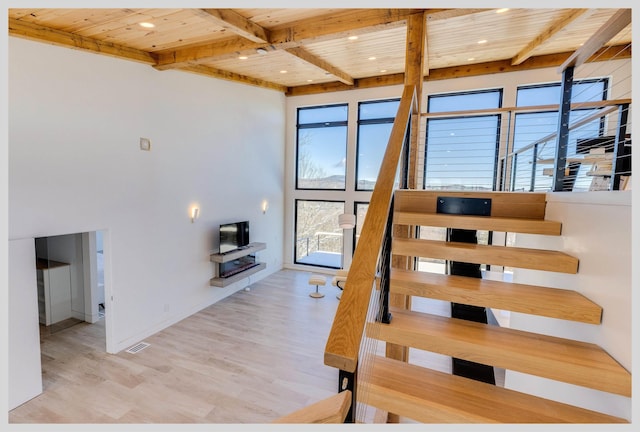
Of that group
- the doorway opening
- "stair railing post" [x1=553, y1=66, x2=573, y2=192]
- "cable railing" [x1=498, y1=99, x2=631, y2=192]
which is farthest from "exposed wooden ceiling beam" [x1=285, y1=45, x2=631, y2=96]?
the doorway opening

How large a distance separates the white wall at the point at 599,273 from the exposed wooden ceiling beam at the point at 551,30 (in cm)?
312

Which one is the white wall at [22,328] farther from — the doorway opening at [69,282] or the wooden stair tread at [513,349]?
the wooden stair tread at [513,349]

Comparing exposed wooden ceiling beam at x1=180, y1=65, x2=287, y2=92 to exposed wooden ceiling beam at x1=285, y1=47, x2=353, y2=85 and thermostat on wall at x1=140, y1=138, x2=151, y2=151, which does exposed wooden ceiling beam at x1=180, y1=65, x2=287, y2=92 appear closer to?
thermostat on wall at x1=140, y1=138, x2=151, y2=151

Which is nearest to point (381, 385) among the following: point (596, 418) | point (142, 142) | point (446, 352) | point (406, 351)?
point (446, 352)

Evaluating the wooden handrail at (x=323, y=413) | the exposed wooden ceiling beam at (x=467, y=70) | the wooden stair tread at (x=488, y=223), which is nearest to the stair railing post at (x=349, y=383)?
the wooden handrail at (x=323, y=413)

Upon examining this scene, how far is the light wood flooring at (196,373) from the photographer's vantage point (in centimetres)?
339

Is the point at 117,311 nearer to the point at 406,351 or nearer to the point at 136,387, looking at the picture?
the point at 136,387

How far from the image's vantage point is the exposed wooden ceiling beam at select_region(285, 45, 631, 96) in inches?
221

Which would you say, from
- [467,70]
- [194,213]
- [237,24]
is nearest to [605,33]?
[237,24]

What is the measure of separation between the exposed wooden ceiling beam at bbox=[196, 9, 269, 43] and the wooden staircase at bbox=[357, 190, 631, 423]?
9.49ft

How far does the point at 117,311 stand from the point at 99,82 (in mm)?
3120

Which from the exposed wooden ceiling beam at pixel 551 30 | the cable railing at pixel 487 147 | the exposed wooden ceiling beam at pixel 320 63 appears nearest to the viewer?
the exposed wooden ceiling beam at pixel 551 30

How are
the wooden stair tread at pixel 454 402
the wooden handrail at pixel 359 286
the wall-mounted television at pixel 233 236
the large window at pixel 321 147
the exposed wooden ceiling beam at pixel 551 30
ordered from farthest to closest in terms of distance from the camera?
the large window at pixel 321 147 → the wall-mounted television at pixel 233 236 → the exposed wooden ceiling beam at pixel 551 30 → the wooden stair tread at pixel 454 402 → the wooden handrail at pixel 359 286

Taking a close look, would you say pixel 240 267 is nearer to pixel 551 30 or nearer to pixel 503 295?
pixel 503 295
